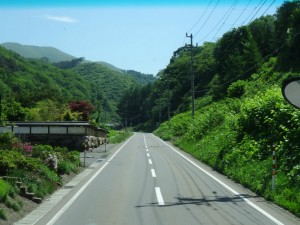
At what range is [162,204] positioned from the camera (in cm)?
1071

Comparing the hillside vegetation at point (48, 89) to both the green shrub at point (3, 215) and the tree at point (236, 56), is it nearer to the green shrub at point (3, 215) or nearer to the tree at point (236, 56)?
the tree at point (236, 56)

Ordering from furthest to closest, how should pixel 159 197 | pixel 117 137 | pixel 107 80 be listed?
pixel 107 80 < pixel 117 137 < pixel 159 197

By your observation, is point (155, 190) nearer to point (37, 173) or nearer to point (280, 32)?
point (37, 173)

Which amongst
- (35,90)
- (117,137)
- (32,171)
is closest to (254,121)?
(32,171)

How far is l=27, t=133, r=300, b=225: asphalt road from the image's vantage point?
29.0 feet

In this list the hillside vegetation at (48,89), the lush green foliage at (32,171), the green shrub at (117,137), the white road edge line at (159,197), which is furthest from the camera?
the green shrub at (117,137)

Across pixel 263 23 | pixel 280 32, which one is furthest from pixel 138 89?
pixel 280 32

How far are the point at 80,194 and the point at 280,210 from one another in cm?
577

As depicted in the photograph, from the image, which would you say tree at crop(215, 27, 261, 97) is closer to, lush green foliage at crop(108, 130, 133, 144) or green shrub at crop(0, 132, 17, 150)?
lush green foliage at crop(108, 130, 133, 144)

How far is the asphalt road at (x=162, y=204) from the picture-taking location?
8.84 metres

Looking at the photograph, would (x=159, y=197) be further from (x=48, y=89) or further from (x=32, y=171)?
(x=48, y=89)

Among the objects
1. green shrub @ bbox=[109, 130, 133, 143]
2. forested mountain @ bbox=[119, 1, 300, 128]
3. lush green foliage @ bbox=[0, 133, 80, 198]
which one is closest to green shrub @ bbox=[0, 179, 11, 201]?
lush green foliage @ bbox=[0, 133, 80, 198]

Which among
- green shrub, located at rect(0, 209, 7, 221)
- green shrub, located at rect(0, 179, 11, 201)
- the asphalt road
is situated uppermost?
green shrub, located at rect(0, 179, 11, 201)

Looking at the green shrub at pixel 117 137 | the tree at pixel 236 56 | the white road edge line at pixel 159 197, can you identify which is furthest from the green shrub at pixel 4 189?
the tree at pixel 236 56
